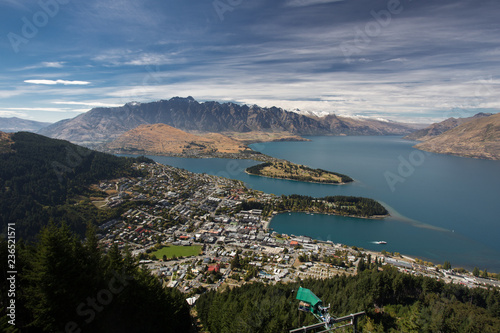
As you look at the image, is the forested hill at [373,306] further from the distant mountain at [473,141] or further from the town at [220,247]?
the distant mountain at [473,141]

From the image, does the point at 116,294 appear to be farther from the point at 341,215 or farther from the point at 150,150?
the point at 150,150

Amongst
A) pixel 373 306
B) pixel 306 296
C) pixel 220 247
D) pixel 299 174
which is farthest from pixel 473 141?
pixel 306 296

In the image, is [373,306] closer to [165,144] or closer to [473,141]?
[165,144]

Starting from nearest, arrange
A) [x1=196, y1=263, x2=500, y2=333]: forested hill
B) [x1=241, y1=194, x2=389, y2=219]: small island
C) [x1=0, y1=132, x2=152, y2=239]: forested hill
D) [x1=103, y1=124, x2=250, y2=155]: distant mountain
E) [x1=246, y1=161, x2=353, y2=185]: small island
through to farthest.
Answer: [x1=196, y1=263, x2=500, y2=333]: forested hill < [x1=0, y1=132, x2=152, y2=239]: forested hill < [x1=241, y1=194, x2=389, y2=219]: small island < [x1=246, y1=161, x2=353, y2=185]: small island < [x1=103, y1=124, x2=250, y2=155]: distant mountain

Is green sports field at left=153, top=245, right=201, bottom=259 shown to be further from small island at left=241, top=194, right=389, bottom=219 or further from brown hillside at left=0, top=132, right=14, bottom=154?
brown hillside at left=0, top=132, right=14, bottom=154

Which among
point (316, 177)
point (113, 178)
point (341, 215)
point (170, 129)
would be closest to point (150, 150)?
point (170, 129)

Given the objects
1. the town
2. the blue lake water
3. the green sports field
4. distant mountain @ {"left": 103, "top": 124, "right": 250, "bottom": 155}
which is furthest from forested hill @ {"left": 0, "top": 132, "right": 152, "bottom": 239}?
distant mountain @ {"left": 103, "top": 124, "right": 250, "bottom": 155}
